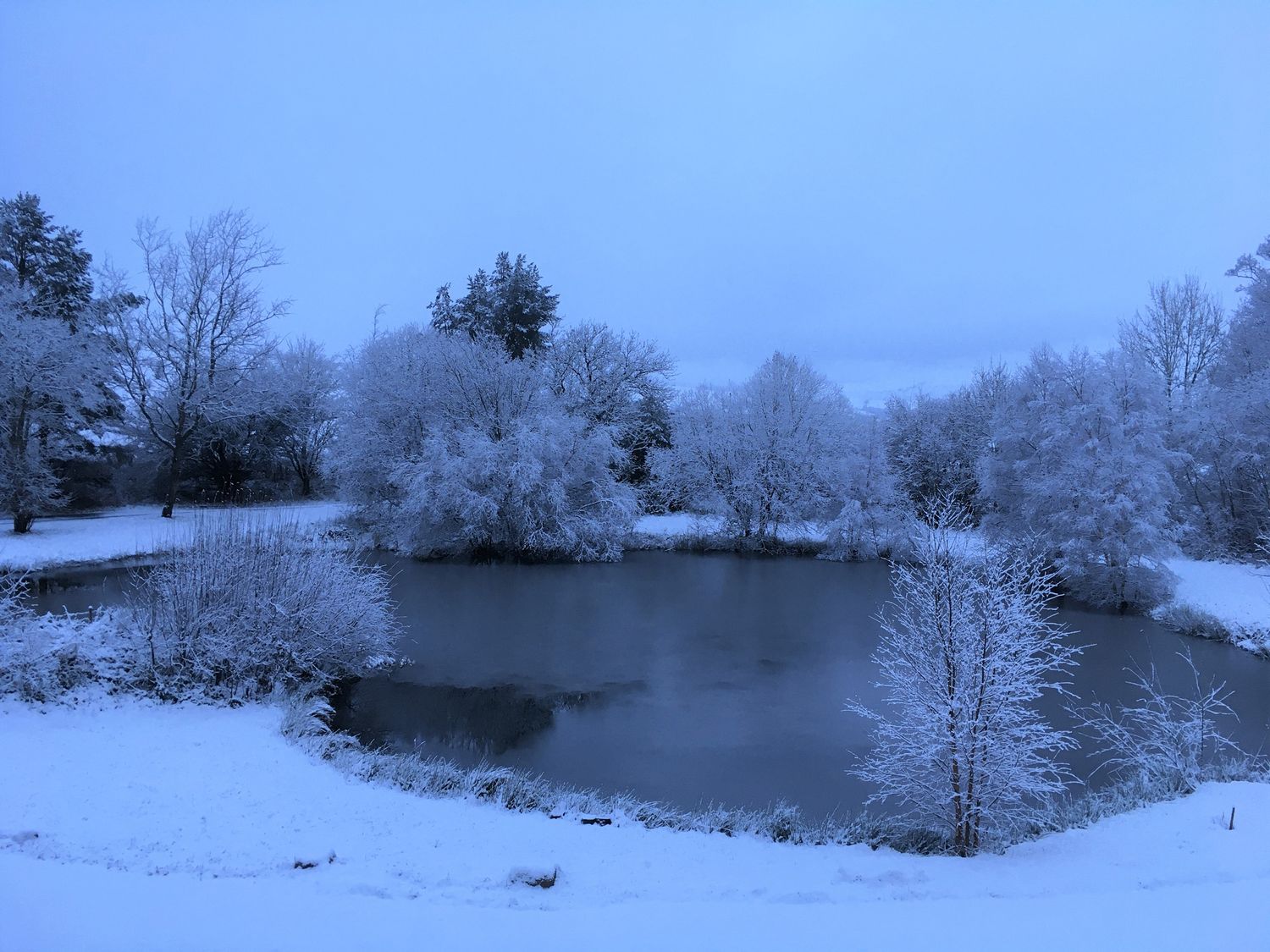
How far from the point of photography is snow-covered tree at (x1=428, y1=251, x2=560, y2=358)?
31672 millimetres

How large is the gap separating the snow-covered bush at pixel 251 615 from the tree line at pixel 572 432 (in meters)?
11.0

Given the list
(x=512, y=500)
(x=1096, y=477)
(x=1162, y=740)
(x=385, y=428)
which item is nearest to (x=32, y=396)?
(x=385, y=428)

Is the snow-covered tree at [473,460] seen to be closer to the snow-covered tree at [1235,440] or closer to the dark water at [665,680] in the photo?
the dark water at [665,680]

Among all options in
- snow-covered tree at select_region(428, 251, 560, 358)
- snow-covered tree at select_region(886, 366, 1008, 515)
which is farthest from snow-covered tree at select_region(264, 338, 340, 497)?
snow-covered tree at select_region(886, 366, 1008, 515)

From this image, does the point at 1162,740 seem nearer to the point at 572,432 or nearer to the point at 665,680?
the point at 665,680

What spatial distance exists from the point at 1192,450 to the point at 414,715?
22563 millimetres

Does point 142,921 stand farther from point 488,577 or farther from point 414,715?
point 488,577

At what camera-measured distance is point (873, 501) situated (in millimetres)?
24281

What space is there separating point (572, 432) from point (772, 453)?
7114 mm

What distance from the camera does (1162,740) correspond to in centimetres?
799

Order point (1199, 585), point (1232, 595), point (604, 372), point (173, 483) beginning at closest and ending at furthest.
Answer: point (1232, 595) < point (1199, 585) < point (173, 483) < point (604, 372)

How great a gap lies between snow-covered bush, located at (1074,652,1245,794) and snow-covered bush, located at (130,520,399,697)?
31.1 ft

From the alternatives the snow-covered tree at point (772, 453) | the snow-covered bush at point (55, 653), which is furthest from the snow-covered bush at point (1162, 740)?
the snow-covered tree at point (772, 453)

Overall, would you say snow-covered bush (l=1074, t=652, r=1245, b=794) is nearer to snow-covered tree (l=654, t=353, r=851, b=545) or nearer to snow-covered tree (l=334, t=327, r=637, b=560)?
snow-covered tree (l=654, t=353, r=851, b=545)
